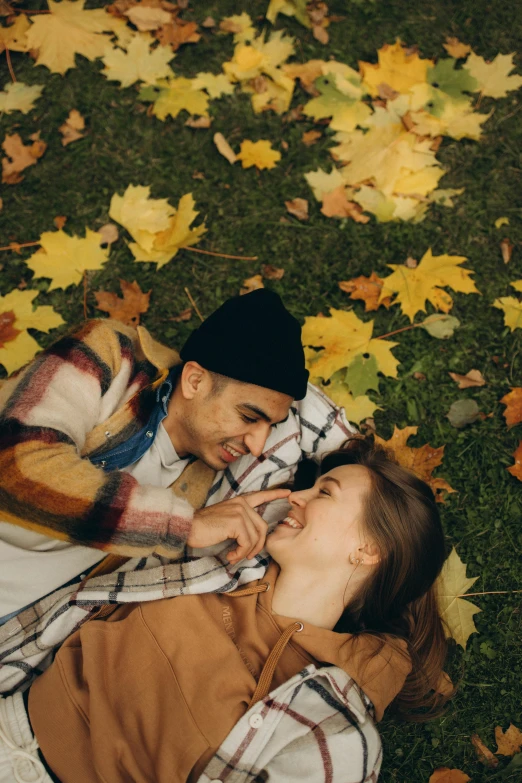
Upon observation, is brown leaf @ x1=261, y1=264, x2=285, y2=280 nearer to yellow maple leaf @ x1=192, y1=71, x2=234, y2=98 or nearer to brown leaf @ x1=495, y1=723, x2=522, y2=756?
yellow maple leaf @ x1=192, y1=71, x2=234, y2=98

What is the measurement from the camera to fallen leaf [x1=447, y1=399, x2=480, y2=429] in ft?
11.0

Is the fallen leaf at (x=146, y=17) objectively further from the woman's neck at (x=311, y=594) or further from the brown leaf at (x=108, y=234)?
the woman's neck at (x=311, y=594)

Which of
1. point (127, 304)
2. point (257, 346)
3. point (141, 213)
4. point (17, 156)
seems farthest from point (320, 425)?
point (17, 156)

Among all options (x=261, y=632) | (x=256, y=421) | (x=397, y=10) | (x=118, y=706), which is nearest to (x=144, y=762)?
(x=118, y=706)

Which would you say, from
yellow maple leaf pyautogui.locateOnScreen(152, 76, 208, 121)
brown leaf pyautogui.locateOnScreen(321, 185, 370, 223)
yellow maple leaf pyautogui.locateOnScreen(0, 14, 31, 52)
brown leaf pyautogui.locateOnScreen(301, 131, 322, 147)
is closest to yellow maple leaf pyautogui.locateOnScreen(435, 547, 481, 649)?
brown leaf pyautogui.locateOnScreen(321, 185, 370, 223)

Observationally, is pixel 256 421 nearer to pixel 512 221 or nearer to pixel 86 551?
pixel 86 551

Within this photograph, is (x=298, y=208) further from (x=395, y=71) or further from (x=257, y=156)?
(x=395, y=71)

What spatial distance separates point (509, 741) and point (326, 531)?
1.34 meters

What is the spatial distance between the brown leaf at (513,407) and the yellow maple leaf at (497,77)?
2054mm

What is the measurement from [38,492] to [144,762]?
1030mm

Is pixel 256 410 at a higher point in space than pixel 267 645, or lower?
higher

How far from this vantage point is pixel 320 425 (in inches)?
114

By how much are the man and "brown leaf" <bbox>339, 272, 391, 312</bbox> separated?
900mm

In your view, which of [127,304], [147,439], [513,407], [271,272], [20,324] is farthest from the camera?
[271,272]
